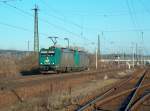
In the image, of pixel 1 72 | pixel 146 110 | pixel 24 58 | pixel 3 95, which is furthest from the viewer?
pixel 24 58

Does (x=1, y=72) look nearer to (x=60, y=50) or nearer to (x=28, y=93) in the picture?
A: (x=60, y=50)

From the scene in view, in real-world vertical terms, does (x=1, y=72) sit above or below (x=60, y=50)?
below

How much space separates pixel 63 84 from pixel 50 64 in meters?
15.4

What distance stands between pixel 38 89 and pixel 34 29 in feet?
107

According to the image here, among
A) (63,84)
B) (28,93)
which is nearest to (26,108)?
(28,93)

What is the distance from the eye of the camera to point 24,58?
2495 inches

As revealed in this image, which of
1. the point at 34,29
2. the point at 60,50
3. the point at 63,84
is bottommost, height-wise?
the point at 63,84

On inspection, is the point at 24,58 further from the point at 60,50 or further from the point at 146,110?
the point at 146,110

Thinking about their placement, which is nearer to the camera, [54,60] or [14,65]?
[54,60]

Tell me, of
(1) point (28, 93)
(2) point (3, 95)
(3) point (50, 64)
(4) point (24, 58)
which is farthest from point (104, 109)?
(4) point (24, 58)

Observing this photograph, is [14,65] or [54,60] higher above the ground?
[54,60]

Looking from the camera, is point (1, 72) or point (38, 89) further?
point (1, 72)

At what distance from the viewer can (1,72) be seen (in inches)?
1702

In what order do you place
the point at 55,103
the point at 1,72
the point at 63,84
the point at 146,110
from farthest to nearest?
the point at 1,72 < the point at 63,84 < the point at 55,103 < the point at 146,110
